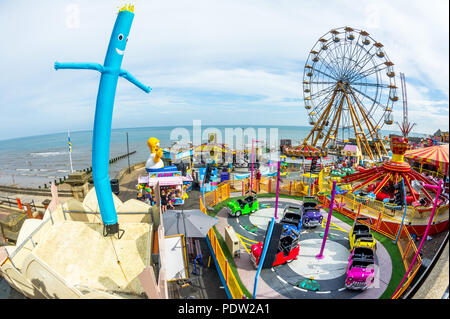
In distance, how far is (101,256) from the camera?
5.89 metres

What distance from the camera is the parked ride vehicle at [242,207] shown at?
12.9 metres

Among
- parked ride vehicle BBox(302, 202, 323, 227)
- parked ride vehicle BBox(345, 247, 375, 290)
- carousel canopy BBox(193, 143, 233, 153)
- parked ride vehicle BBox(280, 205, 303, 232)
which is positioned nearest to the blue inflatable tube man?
parked ride vehicle BBox(280, 205, 303, 232)

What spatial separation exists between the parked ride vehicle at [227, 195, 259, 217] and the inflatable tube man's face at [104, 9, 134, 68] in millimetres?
9427

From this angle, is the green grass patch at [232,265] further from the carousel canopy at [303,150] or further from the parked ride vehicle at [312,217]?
the carousel canopy at [303,150]

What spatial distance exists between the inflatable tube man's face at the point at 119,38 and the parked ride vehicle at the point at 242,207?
9.43 metres

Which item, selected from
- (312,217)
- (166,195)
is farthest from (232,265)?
(166,195)

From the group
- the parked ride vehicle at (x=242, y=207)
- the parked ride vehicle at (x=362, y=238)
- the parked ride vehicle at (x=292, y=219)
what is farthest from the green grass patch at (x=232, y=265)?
the parked ride vehicle at (x=362, y=238)

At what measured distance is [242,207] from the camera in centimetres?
1308

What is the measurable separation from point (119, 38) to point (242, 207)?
33.5 ft

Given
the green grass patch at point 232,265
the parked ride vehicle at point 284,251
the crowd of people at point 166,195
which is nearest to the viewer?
the green grass patch at point 232,265

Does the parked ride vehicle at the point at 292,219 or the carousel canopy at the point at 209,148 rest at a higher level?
the carousel canopy at the point at 209,148

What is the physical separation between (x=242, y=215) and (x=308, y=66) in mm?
24269

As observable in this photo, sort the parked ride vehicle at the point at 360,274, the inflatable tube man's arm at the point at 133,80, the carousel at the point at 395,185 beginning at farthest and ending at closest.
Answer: the carousel at the point at 395,185 → the parked ride vehicle at the point at 360,274 → the inflatable tube man's arm at the point at 133,80
